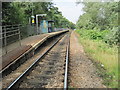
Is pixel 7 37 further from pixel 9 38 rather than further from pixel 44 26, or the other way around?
pixel 44 26

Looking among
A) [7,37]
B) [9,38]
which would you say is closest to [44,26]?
[9,38]

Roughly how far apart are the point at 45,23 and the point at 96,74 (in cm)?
2904

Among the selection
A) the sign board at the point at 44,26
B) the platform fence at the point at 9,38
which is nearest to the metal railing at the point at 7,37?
the platform fence at the point at 9,38

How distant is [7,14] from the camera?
14766mm

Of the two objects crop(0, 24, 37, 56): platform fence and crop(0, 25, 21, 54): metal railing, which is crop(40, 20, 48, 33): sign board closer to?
crop(0, 24, 37, 56): platform fence

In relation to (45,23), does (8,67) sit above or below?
below

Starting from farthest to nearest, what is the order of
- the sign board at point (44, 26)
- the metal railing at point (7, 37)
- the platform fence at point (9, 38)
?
the sign board at point (44, 26)
the platform fence at point (9, 38)
the metal railing at point (7, 37)

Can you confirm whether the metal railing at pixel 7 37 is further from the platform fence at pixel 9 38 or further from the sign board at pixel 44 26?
the sign board at pixel 44 26

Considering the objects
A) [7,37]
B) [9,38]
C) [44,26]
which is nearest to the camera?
[7,37]

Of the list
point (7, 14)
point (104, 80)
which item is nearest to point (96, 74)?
point (104, 80)

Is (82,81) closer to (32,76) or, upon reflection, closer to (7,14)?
(32,76)

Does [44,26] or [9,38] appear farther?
[44,26]

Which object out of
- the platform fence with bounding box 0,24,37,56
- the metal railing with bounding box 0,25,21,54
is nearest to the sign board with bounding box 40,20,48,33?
the platform fence with bounding box 0,24,37,56

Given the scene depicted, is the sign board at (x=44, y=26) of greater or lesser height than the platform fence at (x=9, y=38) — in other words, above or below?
above
